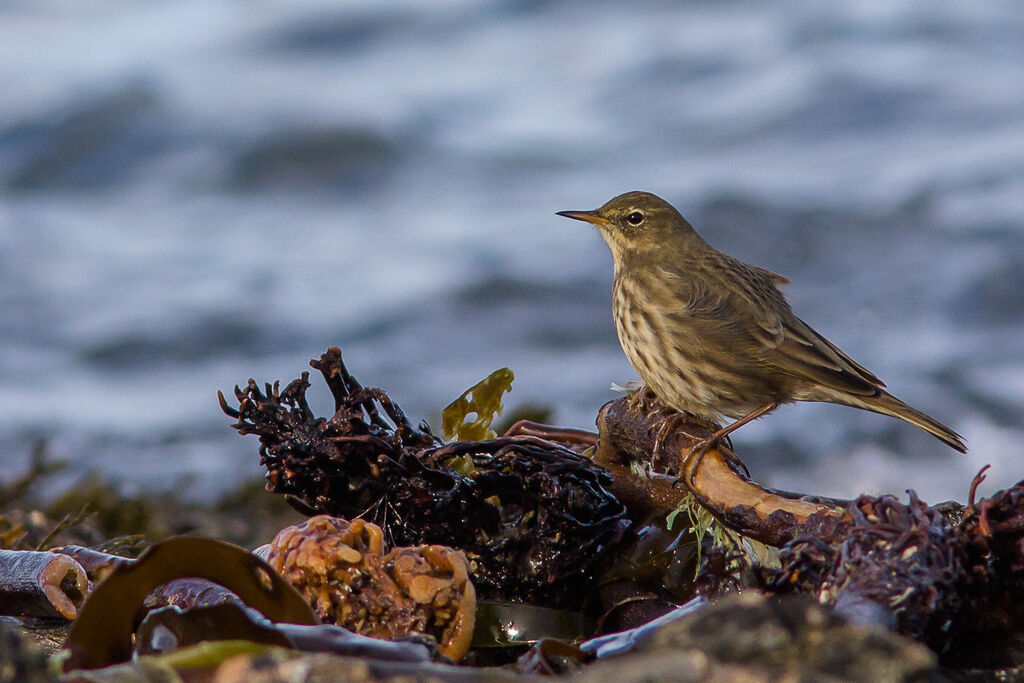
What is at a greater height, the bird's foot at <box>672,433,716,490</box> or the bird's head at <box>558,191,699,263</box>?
the bird's head at <box>558,191,699,263</box>

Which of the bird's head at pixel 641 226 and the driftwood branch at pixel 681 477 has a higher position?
the bird's head at pixel 641 226

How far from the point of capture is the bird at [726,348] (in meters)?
5.11

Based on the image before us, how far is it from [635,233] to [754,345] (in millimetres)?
1088

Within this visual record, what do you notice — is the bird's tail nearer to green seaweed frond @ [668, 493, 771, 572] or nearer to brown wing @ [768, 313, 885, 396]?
brown wing @ [768, 313, 885, 396]

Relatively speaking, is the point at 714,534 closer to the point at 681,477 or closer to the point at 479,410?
the point at 681,477

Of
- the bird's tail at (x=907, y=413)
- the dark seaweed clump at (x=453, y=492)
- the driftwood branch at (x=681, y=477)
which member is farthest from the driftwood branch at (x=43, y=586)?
the bird's tail at (x=907, y=413)

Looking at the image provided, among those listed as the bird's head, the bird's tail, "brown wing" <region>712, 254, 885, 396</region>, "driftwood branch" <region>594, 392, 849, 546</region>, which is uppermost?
the bird's head

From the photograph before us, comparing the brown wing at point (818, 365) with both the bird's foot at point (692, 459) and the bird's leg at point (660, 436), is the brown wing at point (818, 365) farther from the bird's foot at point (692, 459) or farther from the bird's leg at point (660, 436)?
the bird's foot at point (692, 459)

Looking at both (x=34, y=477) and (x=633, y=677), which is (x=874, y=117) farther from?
(x=633, y=677)

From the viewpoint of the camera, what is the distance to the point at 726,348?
532cm

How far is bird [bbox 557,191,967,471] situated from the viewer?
5113 millimetres

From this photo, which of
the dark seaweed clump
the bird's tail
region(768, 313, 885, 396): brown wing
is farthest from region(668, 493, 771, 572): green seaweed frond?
the bird's tail

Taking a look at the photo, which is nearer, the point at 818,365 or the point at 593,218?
the point at 818,365

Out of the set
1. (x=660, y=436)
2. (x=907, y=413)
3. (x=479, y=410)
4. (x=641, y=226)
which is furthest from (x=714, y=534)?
(x=641, y=226)
